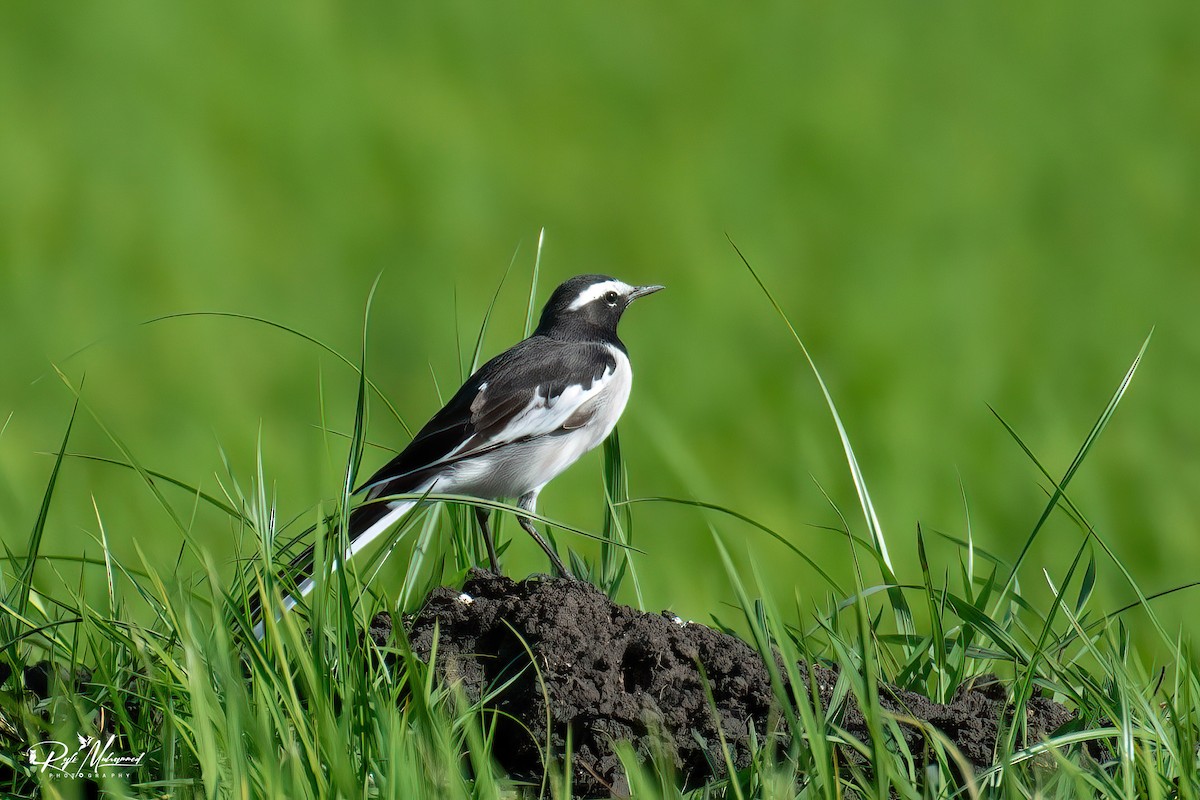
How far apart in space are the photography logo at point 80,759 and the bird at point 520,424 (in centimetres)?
152

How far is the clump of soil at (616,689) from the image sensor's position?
352 centimetres

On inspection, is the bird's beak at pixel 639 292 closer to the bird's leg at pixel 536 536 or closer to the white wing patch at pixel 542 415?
the white wing patch at pixel 542 415

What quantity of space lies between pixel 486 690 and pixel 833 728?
3.07 ft

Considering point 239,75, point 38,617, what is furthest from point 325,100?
point 38,617

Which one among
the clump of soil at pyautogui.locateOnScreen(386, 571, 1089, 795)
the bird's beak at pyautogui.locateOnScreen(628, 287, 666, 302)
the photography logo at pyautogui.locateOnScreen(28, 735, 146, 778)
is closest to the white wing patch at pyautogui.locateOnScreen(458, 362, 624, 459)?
the bird's beak at pyautogui.locateOnScreen(628, 287, 666, 302)

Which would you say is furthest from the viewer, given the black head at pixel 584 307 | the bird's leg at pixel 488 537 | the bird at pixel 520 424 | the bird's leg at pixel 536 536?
the black head at pixel 584 307

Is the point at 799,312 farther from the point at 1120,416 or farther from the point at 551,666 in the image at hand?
the point at 551,666

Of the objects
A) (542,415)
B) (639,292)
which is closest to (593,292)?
(639,292)

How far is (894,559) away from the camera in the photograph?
8.05 m

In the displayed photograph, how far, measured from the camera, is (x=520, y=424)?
5387 millimetres

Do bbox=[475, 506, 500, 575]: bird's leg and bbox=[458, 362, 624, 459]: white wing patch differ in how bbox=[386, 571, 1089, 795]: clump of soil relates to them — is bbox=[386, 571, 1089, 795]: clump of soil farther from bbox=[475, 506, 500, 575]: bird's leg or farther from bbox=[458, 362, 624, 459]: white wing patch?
bbox=[458, 362, 624, 459]: white wing patch

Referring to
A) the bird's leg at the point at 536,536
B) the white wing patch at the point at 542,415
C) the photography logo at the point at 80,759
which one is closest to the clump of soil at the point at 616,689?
the bird's leg at the point at 536,536

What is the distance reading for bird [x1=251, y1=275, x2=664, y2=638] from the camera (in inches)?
203

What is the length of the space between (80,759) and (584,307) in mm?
3114
